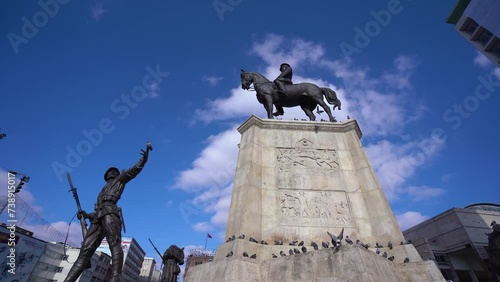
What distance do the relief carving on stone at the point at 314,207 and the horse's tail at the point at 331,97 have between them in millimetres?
4800

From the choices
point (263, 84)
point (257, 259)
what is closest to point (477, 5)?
point (263, 84)

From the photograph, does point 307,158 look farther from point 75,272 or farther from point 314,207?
point 75,272

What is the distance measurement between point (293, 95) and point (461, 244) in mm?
31238

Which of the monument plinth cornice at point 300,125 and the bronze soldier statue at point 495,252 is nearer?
the bronze soldier statue at point 495,252

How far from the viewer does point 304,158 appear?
7.49 meters

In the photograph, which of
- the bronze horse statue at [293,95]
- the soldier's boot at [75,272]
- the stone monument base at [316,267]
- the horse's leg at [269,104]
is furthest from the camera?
the bronze horse statue at [293,95]

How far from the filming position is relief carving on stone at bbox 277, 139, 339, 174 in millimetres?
7277

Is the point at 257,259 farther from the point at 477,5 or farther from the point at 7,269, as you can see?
the point at 7,269

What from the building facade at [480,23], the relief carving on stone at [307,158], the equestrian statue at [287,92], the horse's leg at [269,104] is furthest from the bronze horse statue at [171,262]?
the building facade at [480,23]

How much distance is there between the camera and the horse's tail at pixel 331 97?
10.4 m

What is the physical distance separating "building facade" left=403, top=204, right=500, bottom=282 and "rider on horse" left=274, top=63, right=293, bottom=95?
2679 cm

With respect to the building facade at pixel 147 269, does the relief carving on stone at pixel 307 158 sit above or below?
below

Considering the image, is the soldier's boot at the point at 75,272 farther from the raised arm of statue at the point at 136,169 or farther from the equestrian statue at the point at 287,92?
the equestrian statue at the point at 287,92

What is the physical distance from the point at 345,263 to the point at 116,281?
3.90m
